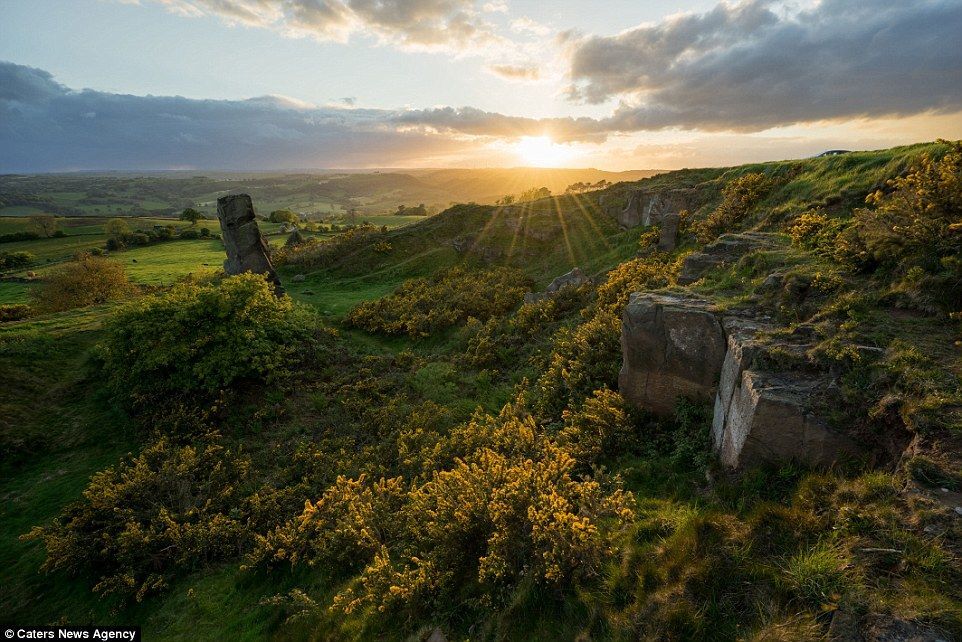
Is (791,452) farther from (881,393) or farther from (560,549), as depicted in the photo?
(560,549)

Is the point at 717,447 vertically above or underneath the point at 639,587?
above

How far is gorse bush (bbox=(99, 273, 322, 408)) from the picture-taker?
46.6 feet

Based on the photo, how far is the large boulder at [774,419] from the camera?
593cm

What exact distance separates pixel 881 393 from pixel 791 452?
4.98ft

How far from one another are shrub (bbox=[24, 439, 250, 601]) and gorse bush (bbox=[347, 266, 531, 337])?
500 inches

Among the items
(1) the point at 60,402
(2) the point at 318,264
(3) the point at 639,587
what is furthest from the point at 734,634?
(2) the point at 318,264

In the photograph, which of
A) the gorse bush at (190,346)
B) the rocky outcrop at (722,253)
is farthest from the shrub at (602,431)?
the gorse bush at (190,346)

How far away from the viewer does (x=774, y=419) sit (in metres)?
6.16

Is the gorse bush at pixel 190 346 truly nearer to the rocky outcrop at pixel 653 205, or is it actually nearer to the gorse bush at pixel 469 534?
the gorse bush at pixel 469 534

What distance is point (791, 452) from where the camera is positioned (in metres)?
6.14

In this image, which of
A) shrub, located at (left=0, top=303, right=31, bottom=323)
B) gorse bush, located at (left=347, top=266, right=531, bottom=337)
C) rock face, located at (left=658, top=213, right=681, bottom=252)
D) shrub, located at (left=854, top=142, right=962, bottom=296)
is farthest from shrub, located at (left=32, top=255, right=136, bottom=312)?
shrub, located at (left=854, top=142, right=962, bottom=296)

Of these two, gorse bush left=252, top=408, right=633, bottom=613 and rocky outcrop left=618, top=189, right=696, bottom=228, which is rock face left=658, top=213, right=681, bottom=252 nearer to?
rocky outcrop left=618, top=189, right=696, bottom=228

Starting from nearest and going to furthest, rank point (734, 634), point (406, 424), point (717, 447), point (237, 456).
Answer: point (734, 634), point (717, 447), point (237, 456), point (406, 424)

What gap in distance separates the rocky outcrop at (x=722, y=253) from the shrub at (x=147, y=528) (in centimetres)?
1428
